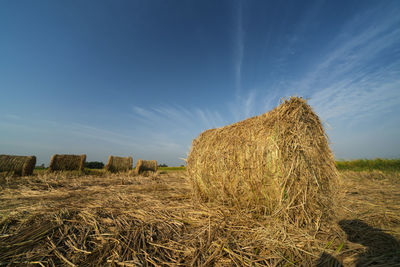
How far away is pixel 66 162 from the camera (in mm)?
9141

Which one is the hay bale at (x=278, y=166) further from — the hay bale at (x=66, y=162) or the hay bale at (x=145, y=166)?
the hay bale at (x=66, y=162)

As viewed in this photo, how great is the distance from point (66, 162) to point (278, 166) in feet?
36.5

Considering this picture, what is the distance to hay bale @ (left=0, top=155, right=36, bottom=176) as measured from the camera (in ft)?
24.4

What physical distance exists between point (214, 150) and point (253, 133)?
998 mm

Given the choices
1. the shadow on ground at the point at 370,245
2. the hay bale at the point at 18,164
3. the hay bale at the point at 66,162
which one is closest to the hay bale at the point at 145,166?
the hay bale at the point at 66,162

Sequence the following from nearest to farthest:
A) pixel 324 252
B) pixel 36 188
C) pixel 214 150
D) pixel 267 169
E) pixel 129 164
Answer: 1. pixel 324 252
2. pixel 267 169
3. pixel 214 150
4. pixel 36 188
5. pixel 129 164

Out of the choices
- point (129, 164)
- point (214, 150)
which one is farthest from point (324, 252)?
point (129, 164)

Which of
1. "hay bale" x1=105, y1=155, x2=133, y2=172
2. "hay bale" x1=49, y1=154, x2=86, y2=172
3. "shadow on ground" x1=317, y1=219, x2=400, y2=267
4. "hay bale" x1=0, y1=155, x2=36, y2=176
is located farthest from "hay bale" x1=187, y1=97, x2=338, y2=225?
"hay bale" x1=0, y1=155, x2=36, y2=176

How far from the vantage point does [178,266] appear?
1.73 meters

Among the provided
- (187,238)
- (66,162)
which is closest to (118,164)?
(66,162)

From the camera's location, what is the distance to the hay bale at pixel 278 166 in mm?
2639

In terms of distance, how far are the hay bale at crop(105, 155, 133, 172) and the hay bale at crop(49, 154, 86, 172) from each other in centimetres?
143

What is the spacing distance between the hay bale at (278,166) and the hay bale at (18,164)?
32.1ft

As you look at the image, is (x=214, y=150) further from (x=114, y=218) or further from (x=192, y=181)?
(x=114, y=218)
